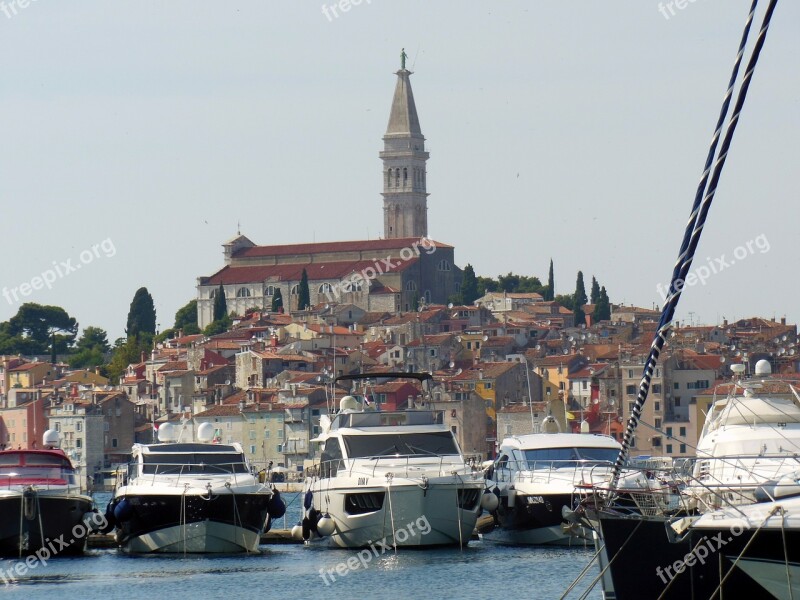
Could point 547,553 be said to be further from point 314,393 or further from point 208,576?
point 314,393

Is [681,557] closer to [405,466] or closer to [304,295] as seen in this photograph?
[405,466]

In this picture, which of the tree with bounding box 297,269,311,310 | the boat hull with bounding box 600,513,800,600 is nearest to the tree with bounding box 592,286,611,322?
the tree with bounding box 297,269,311,310

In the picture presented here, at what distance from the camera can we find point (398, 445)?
32.0 m

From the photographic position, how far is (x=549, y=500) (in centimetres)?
3219

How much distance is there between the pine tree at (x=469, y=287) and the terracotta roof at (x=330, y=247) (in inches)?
140

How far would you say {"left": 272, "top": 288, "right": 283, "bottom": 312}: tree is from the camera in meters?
145

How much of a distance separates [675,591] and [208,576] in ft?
34.6

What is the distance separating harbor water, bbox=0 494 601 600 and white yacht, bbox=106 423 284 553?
280mm

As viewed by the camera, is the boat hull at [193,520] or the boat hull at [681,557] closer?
the boat hull at [681,557]

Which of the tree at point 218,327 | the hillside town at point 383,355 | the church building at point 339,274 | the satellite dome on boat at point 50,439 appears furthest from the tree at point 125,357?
the satellite dome on boat at point 50,439

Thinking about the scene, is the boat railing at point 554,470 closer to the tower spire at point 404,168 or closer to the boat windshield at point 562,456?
the boat windshield at point 562,456

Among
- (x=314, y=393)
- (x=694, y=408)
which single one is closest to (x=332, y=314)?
(x=314, y=393)

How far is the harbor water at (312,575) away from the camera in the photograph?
2711 cm

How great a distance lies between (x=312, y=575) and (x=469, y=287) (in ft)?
396
